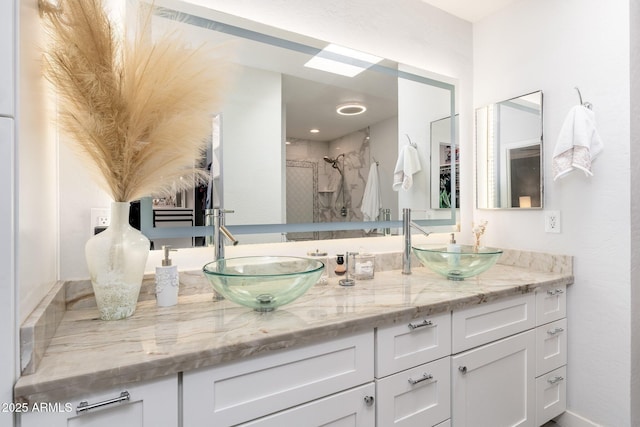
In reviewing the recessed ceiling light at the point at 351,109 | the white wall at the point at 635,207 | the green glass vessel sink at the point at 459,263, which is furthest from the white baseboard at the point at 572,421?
the recessed ceiling light at the point at 351,109

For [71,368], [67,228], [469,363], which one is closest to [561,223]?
[469,363]

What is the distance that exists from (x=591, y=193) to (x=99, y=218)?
2.06 metres

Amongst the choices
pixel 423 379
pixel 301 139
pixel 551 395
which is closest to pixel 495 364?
pixel 423 379

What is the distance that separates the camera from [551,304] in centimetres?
156

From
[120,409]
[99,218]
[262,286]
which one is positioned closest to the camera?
[120,409]

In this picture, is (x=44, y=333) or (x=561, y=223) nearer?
(x=44, y=333)

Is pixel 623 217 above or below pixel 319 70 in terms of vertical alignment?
below

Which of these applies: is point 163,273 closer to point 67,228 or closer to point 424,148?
point 67,228

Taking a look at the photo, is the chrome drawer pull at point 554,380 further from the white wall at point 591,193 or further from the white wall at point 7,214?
the white wall at point 7,214

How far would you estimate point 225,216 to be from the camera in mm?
1344

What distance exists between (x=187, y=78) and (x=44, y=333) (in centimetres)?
74

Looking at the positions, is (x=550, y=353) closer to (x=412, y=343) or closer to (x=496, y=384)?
(x=496, y=384)

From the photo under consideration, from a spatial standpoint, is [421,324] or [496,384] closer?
[421,324]

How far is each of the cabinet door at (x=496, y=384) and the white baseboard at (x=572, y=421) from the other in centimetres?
31
